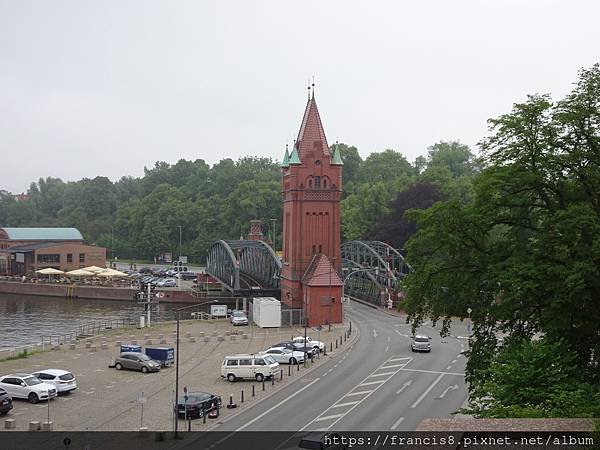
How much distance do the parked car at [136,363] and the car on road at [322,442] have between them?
72.0 ft

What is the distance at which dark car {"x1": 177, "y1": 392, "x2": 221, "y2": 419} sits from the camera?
109 ft

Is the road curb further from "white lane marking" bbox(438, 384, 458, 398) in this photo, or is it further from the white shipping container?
the white shipping container

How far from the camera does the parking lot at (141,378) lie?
3388 cm

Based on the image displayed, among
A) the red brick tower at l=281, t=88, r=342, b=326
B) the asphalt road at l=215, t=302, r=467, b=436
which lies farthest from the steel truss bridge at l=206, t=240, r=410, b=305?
the asphalt road at l=215, t=302, r=467, b=436

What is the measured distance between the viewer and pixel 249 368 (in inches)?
1682

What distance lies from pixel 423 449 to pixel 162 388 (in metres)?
26.6

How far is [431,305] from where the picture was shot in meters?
30.3

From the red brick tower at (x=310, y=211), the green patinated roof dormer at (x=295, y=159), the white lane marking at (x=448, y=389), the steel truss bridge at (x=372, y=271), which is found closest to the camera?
the white lane marking at (x=448, y=389)

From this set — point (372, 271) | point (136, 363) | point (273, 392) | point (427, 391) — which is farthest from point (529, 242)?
point (372, 271)

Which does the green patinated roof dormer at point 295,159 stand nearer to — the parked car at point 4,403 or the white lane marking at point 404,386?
the white lane marking at point 404,386

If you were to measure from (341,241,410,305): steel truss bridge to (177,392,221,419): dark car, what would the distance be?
4976cm

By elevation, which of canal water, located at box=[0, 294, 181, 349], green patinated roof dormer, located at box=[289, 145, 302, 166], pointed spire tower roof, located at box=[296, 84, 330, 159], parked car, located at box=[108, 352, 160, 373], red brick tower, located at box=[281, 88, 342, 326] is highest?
pointed spire tower roof, located at box=[296, 84, 330, 159]

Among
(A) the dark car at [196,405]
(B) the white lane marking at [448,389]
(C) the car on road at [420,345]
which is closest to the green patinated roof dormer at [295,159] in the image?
(C) the car on road at [420,345]

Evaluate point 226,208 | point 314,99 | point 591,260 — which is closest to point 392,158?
point 226,208
